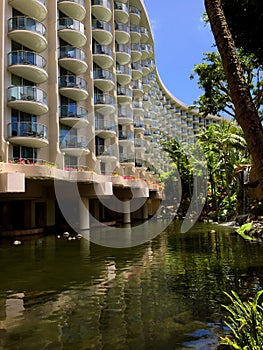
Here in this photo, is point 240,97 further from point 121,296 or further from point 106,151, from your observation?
point 106,151

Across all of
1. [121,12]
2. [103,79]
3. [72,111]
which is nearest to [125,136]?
[103,79]

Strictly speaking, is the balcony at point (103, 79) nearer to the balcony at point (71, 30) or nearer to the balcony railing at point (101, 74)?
the balcony railing at point (101, 74)

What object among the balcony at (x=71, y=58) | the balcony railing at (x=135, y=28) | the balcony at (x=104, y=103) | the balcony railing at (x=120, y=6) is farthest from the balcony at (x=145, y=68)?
the balcony at (x=71, y=58)

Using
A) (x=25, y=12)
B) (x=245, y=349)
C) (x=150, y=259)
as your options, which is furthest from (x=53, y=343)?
(x=25, y=12)

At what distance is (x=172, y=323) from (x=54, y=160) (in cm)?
2394

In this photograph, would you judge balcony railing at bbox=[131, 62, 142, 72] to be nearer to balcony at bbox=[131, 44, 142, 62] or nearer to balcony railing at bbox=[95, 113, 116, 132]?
balcony at bbox=[131, 44, 142, 62]

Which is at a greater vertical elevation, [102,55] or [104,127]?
[102,55]

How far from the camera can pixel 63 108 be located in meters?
32.6

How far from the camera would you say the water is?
22.3 ft

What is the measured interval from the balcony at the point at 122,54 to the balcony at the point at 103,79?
247 inches

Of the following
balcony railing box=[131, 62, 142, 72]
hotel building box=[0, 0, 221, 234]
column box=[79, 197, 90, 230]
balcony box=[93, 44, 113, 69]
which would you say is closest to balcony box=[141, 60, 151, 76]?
balcony railing box=[131, 62, 142, 72]

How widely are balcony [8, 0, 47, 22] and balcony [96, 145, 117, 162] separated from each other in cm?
1416

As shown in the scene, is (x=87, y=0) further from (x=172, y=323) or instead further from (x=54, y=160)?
(x=172, y=323)

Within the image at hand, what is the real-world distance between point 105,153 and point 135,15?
23.9 metres
